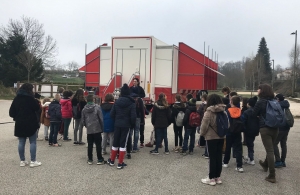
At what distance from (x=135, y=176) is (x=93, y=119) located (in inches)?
66.2

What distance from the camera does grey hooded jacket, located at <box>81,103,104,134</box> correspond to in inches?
255

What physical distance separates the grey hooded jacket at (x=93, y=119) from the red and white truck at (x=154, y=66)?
7.17 metres

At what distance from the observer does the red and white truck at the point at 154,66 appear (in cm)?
1392

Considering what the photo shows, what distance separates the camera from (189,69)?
14.2 metres

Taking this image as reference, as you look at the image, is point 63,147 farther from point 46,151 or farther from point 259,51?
point 259,51

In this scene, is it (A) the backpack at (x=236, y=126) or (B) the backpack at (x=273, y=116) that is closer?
(B) the backpack at (x=273, y=116)

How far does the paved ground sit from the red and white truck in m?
6.78

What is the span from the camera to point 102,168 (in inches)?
244

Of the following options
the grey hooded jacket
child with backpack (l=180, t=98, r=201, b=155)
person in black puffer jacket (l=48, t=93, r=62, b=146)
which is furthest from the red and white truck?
the grey hooded jacket

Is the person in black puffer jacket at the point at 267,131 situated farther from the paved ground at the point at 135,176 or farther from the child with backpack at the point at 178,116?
the child with backpack at the point at 178,116

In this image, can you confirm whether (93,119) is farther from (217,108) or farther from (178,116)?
(217,108)

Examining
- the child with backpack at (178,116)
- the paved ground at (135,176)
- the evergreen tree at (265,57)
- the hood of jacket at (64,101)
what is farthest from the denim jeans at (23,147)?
the evergreen tree at (265,57)

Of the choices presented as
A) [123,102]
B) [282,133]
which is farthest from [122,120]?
[282,133]

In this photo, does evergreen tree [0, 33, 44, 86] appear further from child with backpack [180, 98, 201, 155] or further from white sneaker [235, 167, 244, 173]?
white sneaker [235, 167, 244, 173]
